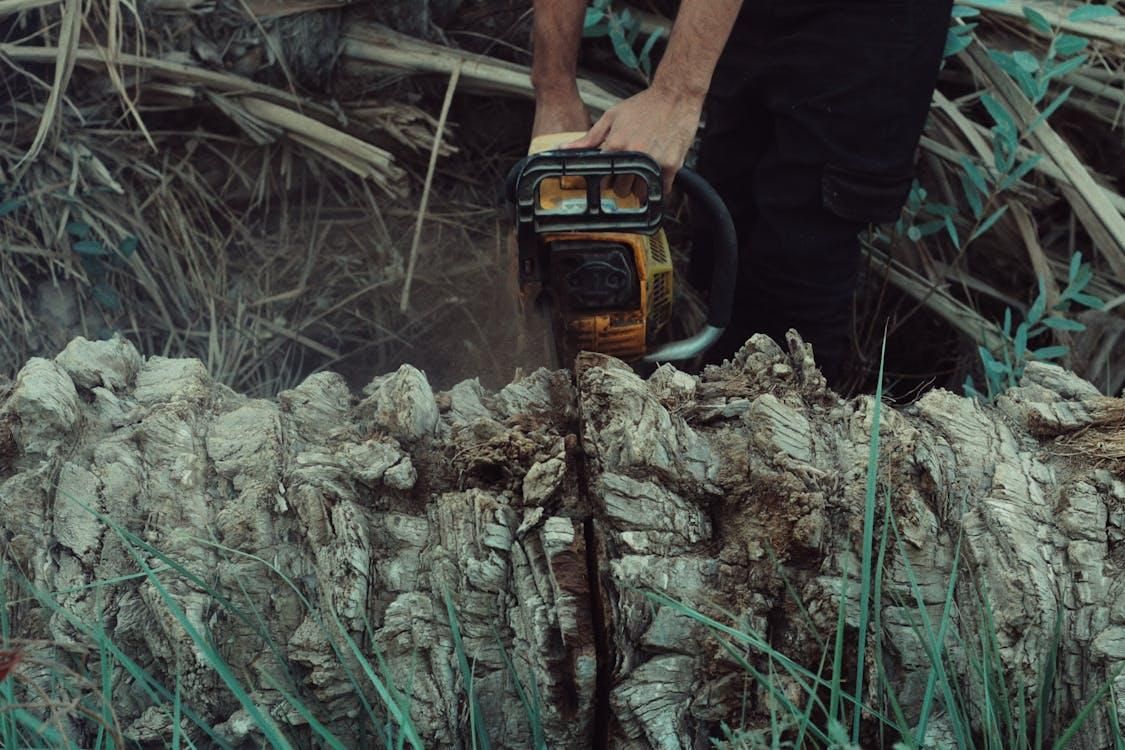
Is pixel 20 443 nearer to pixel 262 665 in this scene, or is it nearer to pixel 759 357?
pixel 262 665

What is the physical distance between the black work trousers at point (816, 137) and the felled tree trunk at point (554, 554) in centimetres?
89

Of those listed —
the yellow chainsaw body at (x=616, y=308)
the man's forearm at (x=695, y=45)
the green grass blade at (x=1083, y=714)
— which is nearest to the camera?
the green grass blade at (x=1083, y=714)

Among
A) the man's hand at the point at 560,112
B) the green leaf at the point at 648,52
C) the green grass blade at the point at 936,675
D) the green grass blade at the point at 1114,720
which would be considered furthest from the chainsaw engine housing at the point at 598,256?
the green grass blade at the point at 1114,720

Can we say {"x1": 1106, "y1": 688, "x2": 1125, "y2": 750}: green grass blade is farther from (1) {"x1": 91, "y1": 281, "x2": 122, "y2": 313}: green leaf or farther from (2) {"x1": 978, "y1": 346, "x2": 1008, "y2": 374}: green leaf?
(1) {"x1": 91, "y1": 281, "x2": 122, "y2": 313}: green leaf

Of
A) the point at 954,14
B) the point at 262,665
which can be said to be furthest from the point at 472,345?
the point at 262,665

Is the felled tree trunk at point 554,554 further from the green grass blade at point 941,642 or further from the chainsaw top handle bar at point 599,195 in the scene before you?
the chainsaw top handle bar at point 599,195

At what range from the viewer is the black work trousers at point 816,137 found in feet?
6.07

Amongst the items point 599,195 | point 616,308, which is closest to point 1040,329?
point 616,308

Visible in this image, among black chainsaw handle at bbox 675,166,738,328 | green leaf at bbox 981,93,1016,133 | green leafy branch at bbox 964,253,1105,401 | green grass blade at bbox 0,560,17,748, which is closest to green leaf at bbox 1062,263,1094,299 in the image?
green leafy branch at bbox 964,253,1105,401

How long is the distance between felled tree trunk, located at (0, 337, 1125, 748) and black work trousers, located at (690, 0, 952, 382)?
2.93 ft

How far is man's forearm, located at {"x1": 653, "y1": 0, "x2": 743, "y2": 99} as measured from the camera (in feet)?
5.49

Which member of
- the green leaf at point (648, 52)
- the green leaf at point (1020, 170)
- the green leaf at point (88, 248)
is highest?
the green leaf at point (648, 52)

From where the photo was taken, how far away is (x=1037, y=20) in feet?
6.91

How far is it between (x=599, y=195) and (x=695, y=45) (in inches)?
12.2
